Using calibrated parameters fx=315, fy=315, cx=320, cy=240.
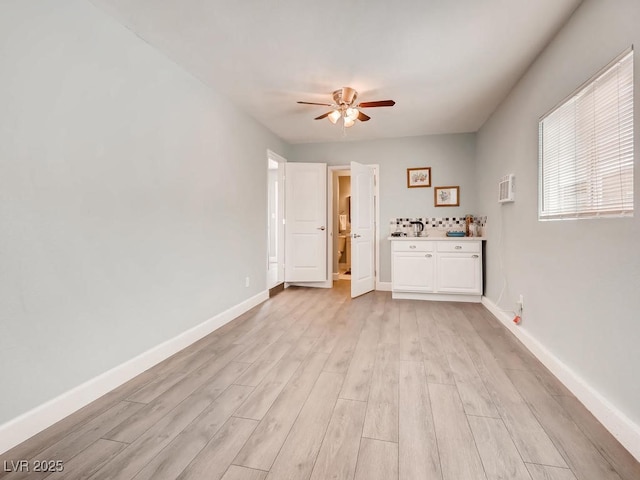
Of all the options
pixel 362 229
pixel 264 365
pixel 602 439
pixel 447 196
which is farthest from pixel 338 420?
pixel 447 196

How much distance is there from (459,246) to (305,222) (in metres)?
2.44

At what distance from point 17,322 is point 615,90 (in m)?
3.31

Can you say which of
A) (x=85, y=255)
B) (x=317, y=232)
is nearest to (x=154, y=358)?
(x=85, y=255)

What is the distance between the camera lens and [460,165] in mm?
4934

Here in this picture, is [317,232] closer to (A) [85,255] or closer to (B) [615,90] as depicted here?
(A) [85,255]

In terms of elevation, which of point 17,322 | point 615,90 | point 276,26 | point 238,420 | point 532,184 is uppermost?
point 276,26

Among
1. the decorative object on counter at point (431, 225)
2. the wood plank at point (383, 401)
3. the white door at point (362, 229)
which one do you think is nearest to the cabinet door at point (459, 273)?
the decorative object on counter at point (431, 225)

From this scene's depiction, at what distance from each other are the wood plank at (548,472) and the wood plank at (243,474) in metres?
1.13

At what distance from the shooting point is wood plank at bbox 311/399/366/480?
135cm

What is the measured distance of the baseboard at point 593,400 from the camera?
1.46 m

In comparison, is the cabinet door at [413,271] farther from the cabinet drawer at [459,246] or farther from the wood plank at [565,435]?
the wood plank at [565,435]

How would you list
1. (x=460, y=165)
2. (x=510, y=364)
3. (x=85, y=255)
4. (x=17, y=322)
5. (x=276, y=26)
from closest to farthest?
(x=17, y=322) < (x=85, y=255) < (x=276, y=26) < (x=510, y=364) < (x=460, y=165)

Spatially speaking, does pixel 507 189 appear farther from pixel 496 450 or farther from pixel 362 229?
pixel 496 450

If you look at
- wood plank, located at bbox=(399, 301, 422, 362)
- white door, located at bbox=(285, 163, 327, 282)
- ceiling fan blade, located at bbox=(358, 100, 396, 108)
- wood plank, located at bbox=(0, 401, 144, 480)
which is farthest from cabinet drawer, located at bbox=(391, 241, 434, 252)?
wood plank, located at bbox=(0, 401, 144, 480)
